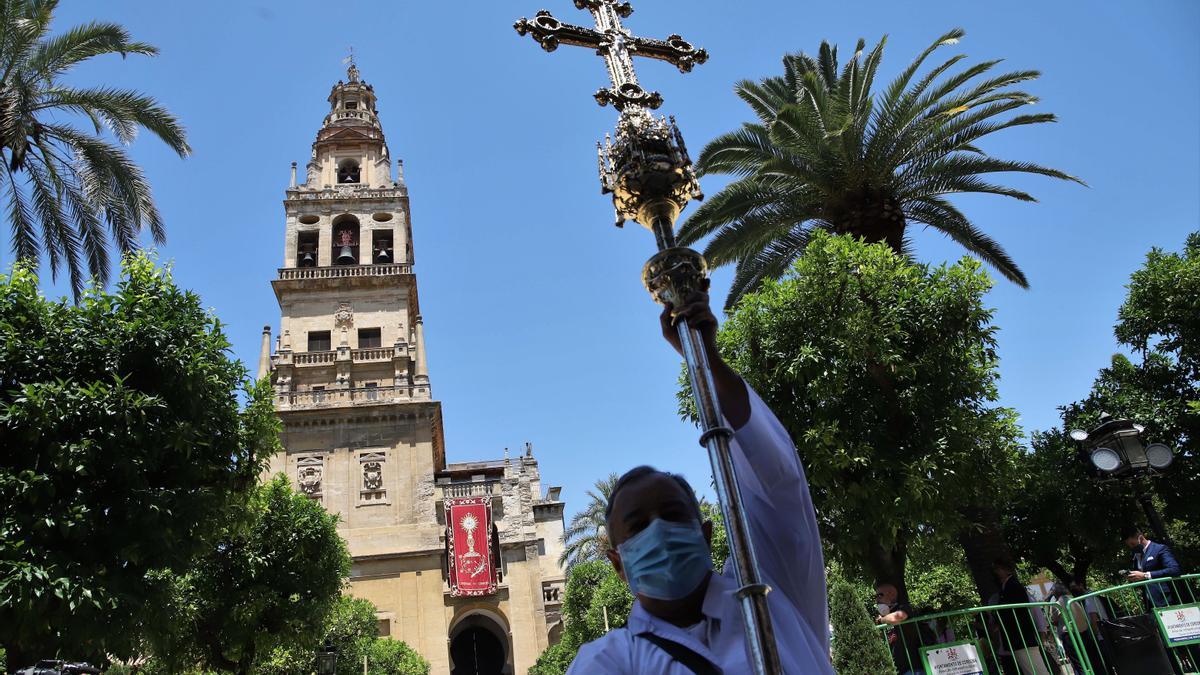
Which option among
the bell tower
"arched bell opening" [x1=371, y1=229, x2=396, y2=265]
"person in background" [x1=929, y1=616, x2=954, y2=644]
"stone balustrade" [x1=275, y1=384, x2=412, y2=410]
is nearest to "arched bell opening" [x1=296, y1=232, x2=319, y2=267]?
the bell tower

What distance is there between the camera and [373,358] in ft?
116

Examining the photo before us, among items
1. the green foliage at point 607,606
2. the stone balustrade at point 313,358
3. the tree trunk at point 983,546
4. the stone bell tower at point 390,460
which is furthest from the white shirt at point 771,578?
the stone balustrade at point 313,358

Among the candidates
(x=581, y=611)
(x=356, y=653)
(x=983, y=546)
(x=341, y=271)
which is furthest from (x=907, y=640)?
(x=341, y=271)

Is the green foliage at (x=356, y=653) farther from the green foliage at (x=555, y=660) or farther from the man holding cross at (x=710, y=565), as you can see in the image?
the man holding cross at (x=710, y=565)

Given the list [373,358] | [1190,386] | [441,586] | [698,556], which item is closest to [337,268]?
[373,358]

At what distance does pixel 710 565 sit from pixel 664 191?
1.48m

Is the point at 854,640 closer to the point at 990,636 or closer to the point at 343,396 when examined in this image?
the point at 990,636

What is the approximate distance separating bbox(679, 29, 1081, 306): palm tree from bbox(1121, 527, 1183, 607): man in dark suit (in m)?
6.72

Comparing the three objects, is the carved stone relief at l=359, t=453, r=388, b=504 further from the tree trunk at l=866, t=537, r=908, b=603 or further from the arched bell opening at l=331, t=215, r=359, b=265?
the tree trunk at l=866, t=537, r=908, b=603

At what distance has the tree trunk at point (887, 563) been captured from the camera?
11.6 meters

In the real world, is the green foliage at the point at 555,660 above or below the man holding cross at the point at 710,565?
above

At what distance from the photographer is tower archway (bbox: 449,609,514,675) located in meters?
33.2

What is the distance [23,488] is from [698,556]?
28.5ft

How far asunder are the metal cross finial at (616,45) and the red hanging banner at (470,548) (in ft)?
99.4
